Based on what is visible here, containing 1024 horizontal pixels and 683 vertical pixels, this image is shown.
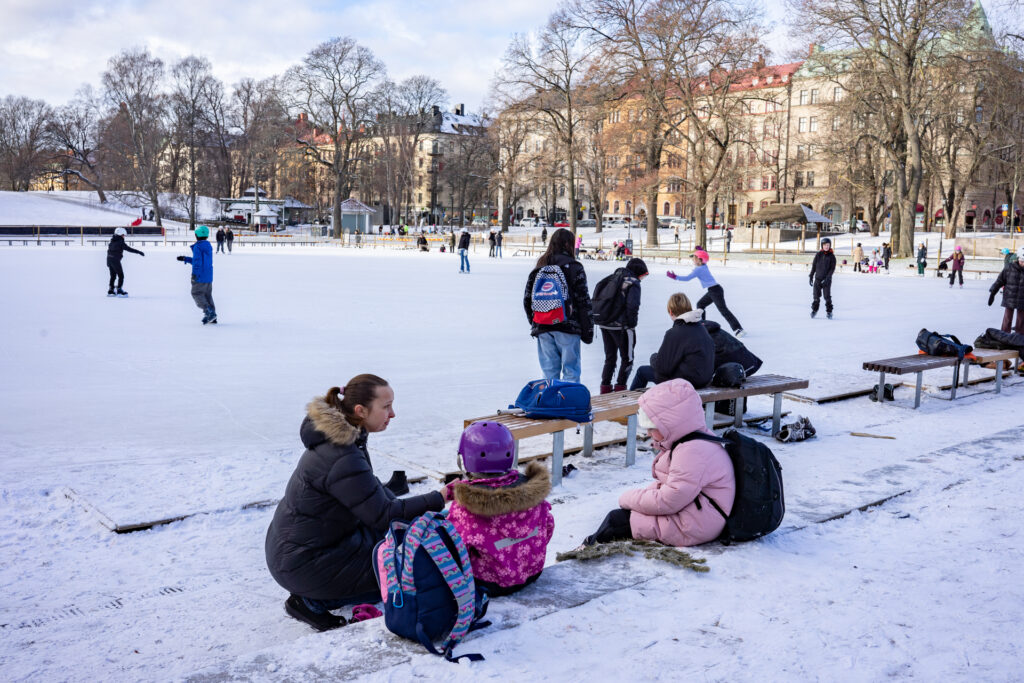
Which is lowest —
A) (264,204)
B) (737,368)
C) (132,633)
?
(132,633)

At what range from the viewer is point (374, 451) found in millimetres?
5902

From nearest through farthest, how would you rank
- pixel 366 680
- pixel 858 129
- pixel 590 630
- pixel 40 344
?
pixel 366 680 → pixel 590 630 → pixel 40 344 → pixel 858 129

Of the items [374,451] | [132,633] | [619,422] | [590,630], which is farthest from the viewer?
[619,422]

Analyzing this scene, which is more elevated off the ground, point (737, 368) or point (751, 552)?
point (737, 368)

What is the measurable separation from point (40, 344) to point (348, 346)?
373 centimetres

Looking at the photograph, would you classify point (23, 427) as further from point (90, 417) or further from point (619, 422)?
point (619, 422)

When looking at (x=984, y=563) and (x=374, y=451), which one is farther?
(x=374, y=451)

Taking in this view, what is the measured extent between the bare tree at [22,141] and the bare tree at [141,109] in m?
18.5

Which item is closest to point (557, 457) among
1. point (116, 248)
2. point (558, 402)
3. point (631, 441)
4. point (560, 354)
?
point (558, 402)

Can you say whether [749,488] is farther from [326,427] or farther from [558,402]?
[326,427]

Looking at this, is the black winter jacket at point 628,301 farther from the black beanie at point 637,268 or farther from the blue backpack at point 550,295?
the blue backpack at point 550,295

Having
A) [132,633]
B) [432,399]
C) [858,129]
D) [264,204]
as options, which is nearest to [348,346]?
[432,399]

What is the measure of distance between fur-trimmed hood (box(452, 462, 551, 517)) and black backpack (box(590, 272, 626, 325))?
4.37 metres

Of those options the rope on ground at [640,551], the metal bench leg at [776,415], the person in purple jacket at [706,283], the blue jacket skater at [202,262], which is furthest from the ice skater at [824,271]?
the rope on ground at [640,551]
